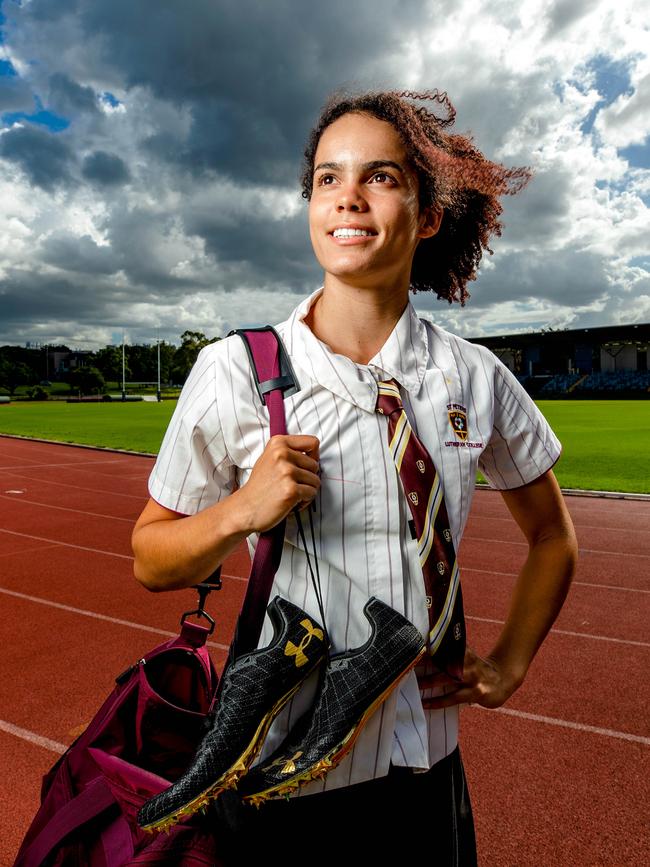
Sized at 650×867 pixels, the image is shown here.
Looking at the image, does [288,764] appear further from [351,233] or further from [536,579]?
[351,233]

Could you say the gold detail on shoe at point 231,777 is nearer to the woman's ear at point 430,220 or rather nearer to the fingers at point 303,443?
the fingers at point 303,443

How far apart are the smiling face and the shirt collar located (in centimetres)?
10

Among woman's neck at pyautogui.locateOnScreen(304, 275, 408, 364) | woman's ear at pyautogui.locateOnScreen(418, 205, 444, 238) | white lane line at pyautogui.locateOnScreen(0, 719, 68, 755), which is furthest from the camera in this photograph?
white lane line at pyautogui.locateOnScreen(0, 719, 68, 755)

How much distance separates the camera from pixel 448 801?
1.29 metres

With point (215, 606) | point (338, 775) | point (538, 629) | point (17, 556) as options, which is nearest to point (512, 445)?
point (538, 629)

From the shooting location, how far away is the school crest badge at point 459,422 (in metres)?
1.30

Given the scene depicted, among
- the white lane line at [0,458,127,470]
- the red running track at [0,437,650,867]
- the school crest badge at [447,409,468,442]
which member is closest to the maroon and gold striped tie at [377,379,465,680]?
the school crest badge at [447,409,468,442]

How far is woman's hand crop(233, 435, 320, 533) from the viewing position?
1062 mm

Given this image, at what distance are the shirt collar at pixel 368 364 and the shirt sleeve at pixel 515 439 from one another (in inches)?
8.4

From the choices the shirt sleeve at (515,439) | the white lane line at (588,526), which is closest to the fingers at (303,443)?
the shirt sleeve at (515,439)

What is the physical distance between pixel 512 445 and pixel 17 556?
676 centimetres

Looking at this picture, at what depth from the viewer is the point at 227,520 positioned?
1109mm

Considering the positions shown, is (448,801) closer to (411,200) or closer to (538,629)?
(538,629)

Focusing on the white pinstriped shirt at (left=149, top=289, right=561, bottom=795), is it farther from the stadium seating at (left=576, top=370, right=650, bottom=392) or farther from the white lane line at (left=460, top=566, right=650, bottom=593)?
the stadium seating at (left=576, top=370, right=650, bottom=392)
